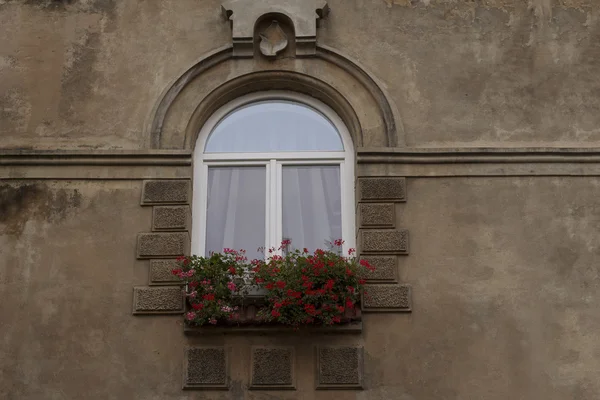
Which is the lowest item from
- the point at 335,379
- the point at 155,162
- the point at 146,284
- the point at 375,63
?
the point at 335,379

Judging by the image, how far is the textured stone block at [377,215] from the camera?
27.2ft

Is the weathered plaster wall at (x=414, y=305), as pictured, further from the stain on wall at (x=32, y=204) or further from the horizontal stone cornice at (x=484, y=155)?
the horizontal stone cornice at (x=484, y=155)

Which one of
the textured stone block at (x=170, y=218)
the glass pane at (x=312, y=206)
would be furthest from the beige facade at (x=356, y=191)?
the glass pane at (x=312, y=206)

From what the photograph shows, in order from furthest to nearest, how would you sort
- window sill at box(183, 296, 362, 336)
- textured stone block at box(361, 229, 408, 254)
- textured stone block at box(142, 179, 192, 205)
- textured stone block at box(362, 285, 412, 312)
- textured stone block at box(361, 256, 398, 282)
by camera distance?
textured stone block at box(142, 179, 192, 205)
textured stone block at box(361, 229, 408, 254)
textured stone block at box(361, 256, 398, 282)
textured stone block at box(362, 285, 412, 312)
window sill at box(183, 296, 362, 336)

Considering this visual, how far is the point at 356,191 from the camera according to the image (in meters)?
8.62

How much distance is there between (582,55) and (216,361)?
441cm

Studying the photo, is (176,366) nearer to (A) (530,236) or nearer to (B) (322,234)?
(B) (322,234)

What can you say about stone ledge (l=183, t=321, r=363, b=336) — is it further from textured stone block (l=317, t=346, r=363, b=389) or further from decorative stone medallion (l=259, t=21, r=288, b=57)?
decorative stone medallion (l=259, t=21, r=288, b=57)

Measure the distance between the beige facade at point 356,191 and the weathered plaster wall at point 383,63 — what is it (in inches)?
0.7

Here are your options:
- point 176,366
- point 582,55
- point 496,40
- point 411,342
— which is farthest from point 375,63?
point 176,366

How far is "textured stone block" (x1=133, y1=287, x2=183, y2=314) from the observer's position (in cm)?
800

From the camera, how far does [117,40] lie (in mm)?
9102

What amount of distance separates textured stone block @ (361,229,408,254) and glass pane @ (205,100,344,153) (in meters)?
1.08

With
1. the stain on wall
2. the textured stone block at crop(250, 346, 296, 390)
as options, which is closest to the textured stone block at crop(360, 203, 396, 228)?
the textured stone block at crop(250, 346, 296, 390)
